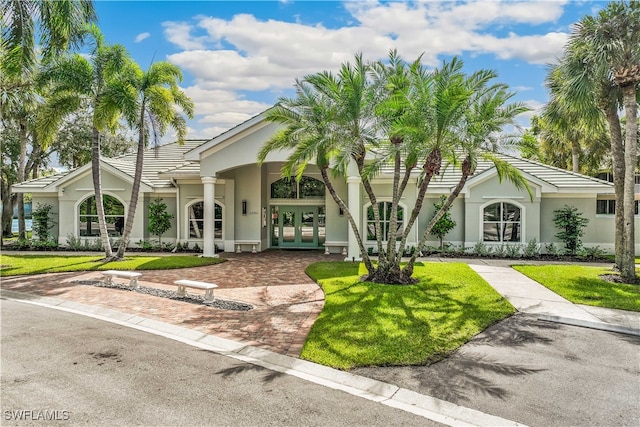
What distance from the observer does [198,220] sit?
21.9 m

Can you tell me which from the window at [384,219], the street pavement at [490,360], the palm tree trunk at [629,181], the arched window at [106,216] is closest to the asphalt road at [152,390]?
the street pavement at [490,360]

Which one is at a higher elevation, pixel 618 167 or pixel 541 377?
pixel 618 167

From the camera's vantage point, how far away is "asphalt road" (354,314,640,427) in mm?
5203

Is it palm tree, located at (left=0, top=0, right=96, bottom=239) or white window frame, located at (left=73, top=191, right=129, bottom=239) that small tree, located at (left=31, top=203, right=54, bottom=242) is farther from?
palm tree, located at (left=0, top=0, right=96, bottom=239)

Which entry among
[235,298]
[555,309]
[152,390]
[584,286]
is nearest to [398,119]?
[555,309]

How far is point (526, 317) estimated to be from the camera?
30.9 feet

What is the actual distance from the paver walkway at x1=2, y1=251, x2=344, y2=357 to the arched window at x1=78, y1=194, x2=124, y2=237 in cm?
810

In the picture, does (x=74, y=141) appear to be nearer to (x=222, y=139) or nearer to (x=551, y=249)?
(x=222, y=139)

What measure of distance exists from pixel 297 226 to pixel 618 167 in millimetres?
14679

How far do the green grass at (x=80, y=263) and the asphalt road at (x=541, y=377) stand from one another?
40.3 feet

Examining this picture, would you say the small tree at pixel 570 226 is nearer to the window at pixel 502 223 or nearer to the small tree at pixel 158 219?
the window at pixel 502 223

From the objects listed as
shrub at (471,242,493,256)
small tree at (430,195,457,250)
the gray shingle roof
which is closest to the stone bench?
the gray shingle roof

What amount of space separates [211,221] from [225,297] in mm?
7843

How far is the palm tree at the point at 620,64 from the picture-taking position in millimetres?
12430
